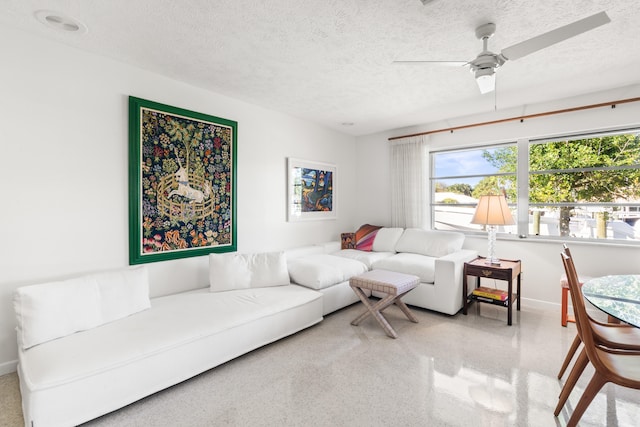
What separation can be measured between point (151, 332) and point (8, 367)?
1.15 metres

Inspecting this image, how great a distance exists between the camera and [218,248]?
137 inches

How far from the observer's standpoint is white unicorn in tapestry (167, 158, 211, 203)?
122 inches

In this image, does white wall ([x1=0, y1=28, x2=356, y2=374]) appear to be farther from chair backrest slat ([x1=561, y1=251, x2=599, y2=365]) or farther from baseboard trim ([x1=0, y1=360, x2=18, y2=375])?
chair backrest slat ([x1=561, y1=251, x2=599, y2=365])

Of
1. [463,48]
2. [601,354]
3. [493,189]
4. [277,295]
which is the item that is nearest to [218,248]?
[277,295]

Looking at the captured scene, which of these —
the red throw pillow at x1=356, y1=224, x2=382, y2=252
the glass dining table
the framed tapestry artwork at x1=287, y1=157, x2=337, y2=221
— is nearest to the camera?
the glass dining table

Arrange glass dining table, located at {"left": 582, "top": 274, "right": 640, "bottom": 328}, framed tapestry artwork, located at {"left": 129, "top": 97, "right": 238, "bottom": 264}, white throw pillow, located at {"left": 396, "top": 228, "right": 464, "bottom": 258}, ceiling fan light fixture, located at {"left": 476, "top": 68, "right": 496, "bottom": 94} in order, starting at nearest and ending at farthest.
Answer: glass dining table, located at {"left": 582, "top": 274, "right": 640, "bottom": 328} → ceiling fan light fixture, located at {"left": 476, "top": 68, "right": 496, "bottom": 94} → framed tapestry artwork, located at {"left": 129, "top": 97, "right": 238, "bottom": 264} → white throw pillow, located at {"left": 396, "top": 228, "right": 464, "bottom": 258}

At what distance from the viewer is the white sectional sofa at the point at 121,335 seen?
67.4 inches

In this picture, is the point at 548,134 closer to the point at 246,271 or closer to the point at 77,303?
the point at 246,271

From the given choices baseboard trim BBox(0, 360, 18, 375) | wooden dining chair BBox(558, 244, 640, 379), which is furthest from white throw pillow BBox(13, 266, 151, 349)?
wooden dining chair BBox(558, 244, 640, 379)

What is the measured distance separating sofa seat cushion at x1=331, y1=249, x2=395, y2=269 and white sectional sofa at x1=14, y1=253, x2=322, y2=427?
132 centimetres

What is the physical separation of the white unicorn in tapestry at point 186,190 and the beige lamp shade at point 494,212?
3.00 meters

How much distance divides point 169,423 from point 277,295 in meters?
1.33

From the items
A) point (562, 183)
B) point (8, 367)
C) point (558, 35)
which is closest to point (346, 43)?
point (558, 35)

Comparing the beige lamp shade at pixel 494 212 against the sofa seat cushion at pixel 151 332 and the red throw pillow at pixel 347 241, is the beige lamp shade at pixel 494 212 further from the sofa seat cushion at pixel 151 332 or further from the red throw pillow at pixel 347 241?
the sofa seat cushion at pixel 151 332
